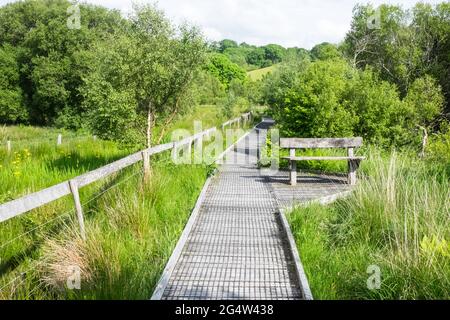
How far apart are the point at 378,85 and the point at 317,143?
11231 mm

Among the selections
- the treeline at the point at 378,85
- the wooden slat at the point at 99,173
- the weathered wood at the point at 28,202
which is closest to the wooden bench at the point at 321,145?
the wooden slat at the point at 99,173

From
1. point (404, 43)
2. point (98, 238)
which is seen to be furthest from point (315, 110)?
point (404, 43)

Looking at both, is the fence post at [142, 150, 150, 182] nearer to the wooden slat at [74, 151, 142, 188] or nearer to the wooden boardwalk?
the wooden slat at [74, 151, 142, 188]

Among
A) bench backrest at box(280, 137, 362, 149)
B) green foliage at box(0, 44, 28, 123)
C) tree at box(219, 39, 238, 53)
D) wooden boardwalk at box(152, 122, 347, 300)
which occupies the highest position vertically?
tree at box(219, 39, 238, 53)

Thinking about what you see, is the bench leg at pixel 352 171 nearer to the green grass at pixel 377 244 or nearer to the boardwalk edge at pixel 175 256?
the green grass at pixel 377 244

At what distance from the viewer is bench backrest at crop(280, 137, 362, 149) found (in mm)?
9273

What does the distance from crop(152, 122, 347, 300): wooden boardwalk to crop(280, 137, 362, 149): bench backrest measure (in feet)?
2.83

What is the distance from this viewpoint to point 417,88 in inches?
1281

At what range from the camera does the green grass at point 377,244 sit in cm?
428

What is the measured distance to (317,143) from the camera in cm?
946

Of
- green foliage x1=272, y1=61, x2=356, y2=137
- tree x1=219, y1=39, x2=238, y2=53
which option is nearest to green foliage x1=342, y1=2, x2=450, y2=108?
green foliage x1=272, y1=61, x2=356, y2=137

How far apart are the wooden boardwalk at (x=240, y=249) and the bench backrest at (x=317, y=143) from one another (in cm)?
86
